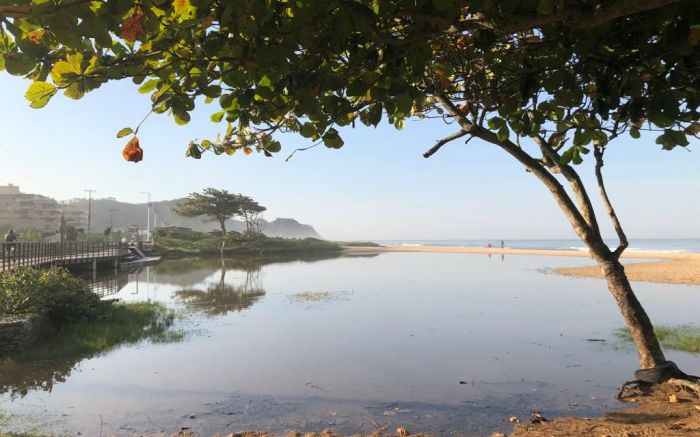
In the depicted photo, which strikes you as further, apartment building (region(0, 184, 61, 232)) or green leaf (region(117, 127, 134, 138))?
apartment building (region(0, 184, 61, 232))

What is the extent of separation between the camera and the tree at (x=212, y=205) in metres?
59.5

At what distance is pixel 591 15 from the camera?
247 cm

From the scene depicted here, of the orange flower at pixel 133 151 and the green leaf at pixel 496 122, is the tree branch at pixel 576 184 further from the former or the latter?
the orange flower at pixel 133 151

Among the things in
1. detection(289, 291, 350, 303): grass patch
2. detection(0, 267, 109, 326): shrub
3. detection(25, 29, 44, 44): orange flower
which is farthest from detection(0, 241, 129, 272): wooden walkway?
detection(25, 29, 44, 44): orange flower

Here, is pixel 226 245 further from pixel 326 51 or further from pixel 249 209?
pixel 326 51

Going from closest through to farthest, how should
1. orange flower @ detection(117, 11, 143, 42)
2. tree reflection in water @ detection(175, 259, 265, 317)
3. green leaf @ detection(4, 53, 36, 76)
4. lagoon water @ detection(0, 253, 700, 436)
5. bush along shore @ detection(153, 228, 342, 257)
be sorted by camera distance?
green leaf @ detection(4, 53, 36, 76) → orange flower @ detection(117, 11, 143, 42) → lagoon water @ detection(0, 253, 700, 436) → tree reflection in water @ detection(175, 259, 265, 317) → bush along shore @ detection(153, 228, 342, 257)

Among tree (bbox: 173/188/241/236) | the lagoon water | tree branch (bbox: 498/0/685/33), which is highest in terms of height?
tree (bbox: 173/188/241/236)

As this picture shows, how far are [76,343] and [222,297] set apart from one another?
29.1 ft

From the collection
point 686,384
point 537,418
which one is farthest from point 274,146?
point 686,384

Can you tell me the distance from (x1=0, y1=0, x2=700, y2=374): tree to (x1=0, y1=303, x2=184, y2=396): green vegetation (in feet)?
19.0

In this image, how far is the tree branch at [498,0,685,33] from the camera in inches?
91.4

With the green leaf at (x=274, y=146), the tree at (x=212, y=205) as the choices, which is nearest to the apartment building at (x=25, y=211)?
the tree at (x=212, y=205)

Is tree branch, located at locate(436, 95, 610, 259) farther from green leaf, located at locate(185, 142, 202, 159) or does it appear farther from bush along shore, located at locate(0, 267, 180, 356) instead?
bush along shore, located at locate(0, 267, 180, 356)

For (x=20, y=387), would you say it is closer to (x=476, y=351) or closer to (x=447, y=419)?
(x=447, y=419)
